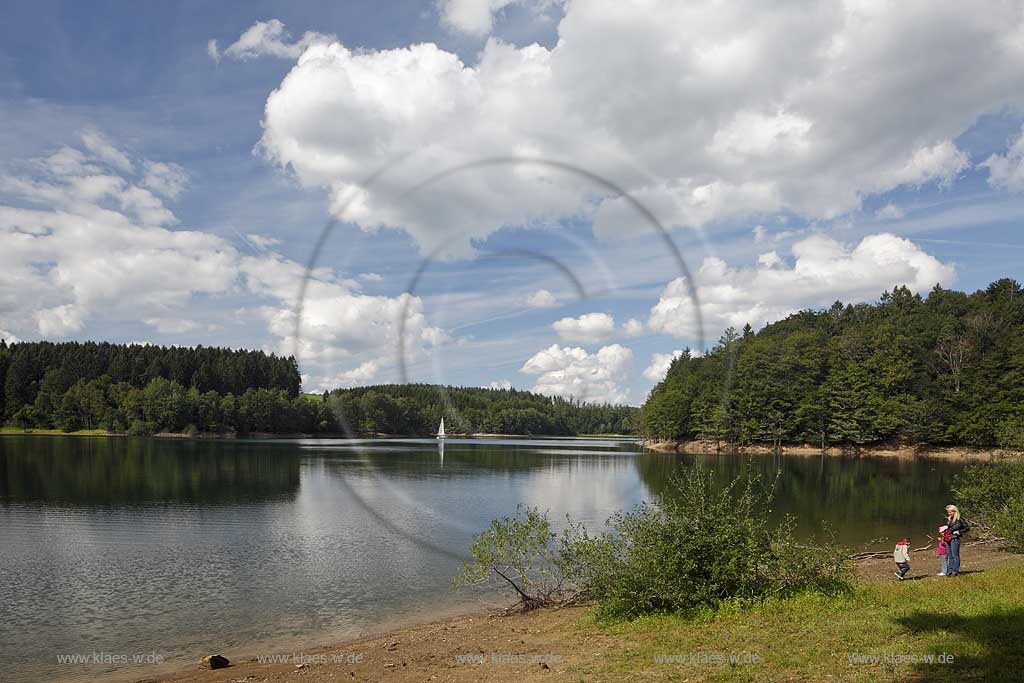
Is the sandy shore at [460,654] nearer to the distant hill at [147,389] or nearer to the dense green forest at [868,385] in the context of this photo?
the dense green forest at [868,385]

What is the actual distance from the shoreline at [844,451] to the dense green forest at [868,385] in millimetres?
1222

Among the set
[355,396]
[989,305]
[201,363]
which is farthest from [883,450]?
[201,363]

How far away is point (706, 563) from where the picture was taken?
14781mm

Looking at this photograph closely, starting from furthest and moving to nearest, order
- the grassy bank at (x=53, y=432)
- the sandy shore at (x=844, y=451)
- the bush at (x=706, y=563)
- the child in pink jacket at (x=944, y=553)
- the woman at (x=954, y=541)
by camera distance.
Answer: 1. the grassy bank at (x=53, y=432)
2. the sandy shore at (x=844, y=451)
3. the child in pink jacket at (x=944, y=553)
4. the woman at (x=954, y=541)
5. the bush at (x=706, y=563)

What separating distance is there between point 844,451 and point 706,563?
109 metres

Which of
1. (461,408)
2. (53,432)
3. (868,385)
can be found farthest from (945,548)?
(53,432)

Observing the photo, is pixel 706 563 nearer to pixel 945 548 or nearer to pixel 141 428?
pixel 945 548

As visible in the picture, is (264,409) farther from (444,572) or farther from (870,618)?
(870,618)

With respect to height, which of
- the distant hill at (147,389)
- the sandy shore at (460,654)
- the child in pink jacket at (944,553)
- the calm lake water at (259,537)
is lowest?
the calm lake water at (259,537)

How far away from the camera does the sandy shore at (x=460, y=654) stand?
13209 mm

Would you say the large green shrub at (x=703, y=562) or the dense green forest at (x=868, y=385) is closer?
the large green shrub at (x=703, y=562)

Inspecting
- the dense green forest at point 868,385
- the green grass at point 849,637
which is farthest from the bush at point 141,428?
the green grass at point 849,637

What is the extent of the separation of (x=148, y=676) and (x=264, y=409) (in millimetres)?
133964

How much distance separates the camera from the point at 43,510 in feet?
137
